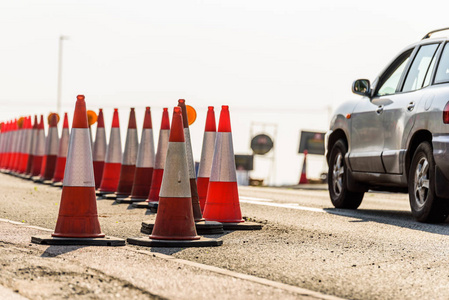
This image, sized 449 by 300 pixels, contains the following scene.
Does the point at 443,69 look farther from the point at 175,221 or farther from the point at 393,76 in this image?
the point at 175,221

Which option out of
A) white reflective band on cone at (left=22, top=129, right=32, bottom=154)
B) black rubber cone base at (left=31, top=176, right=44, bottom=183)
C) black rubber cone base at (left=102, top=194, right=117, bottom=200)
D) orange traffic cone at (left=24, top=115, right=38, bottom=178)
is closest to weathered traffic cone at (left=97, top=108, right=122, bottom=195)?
black rubber cone base at (left=102, top=194, right=117, bottom=200)

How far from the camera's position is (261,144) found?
2361 inches

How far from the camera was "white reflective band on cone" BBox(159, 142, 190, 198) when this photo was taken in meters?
7.78

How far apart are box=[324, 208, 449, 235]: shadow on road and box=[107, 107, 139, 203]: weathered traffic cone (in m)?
3.29

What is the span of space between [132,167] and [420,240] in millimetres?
6581

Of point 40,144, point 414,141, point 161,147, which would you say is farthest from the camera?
point 40,144

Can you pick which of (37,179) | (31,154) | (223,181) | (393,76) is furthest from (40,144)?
(223,181)

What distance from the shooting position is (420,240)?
8.20 metres

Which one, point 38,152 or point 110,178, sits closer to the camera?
point 110,178

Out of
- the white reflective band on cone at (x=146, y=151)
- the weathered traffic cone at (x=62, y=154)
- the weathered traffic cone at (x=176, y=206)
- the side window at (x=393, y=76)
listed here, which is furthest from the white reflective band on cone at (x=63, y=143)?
the weathered traffic cone at (x=176, y=206)

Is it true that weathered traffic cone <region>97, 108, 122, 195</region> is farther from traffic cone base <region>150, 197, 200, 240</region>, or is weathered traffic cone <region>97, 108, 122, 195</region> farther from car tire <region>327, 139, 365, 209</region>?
traffic cone base <region>150, 197, 200, 240</region>

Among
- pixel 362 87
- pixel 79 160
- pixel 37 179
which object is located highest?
pixel 362 87

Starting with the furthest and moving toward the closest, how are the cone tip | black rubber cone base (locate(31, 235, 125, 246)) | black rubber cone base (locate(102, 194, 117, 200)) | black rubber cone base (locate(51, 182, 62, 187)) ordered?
black rubber cone base (locate(51, 182, 62, 187)) → black rubber cone base (locate(102, 194, 117, 200)) → the cone tip → black rubber cone base (locate(31, 235, 125, 246))

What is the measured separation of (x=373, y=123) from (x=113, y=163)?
525 cm
